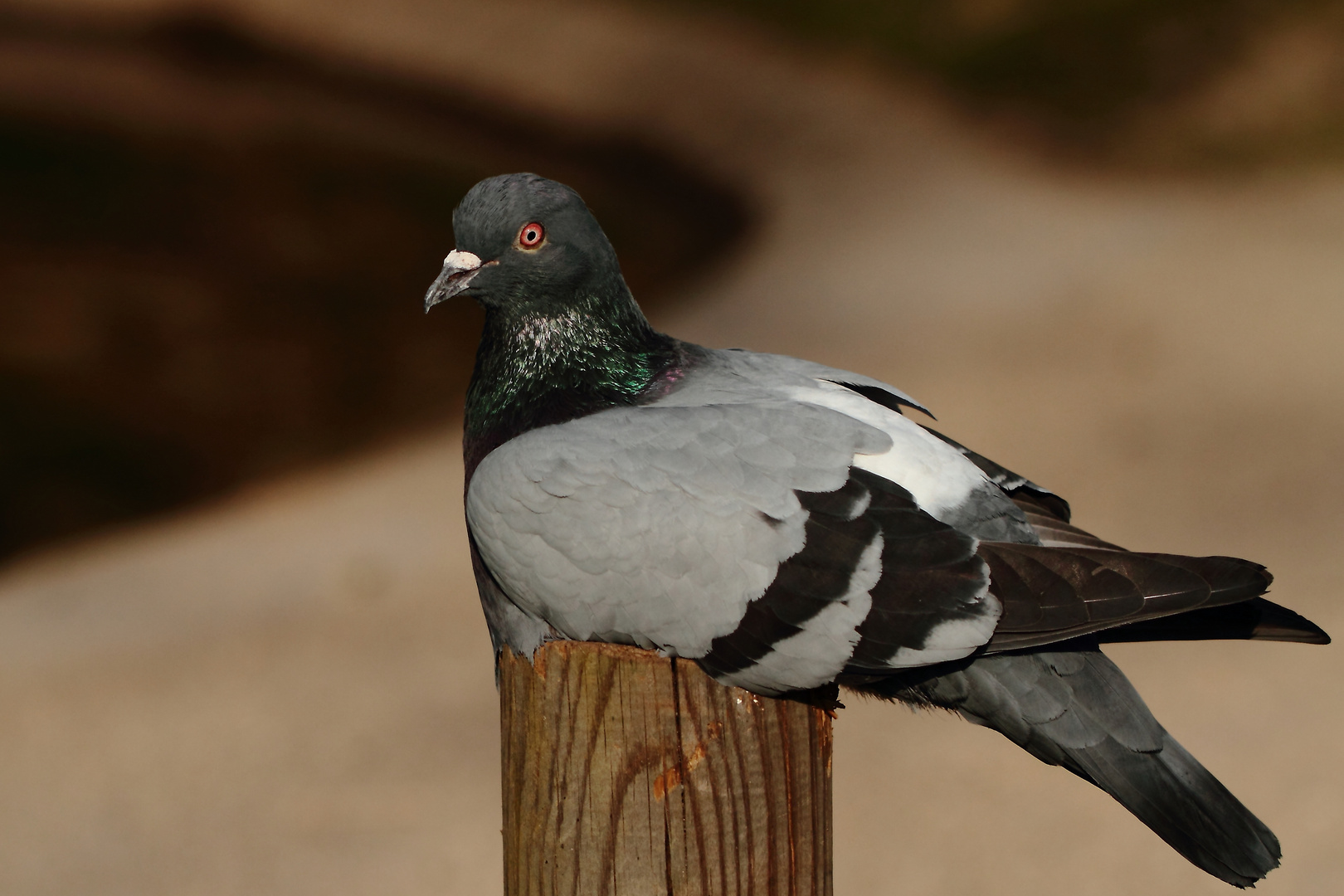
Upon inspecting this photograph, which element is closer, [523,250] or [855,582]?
[855,582]

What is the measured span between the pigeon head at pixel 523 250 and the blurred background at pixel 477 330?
2.99 m

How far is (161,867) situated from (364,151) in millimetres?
11751

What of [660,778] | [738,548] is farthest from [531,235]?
[660,778]

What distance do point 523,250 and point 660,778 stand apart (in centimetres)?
132

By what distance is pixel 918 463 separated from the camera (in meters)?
2.78

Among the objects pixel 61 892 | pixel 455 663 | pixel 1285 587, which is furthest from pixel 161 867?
pixel 1285 587

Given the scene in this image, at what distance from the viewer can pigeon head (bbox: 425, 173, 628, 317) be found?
313cm

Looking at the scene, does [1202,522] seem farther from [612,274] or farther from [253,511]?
[253,511]

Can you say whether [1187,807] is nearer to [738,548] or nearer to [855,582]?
[855,582]

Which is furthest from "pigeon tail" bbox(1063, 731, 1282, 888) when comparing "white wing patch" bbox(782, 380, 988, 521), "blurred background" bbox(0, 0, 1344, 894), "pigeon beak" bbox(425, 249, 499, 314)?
"blurred background" bbox(0, 0, 1344, 894)

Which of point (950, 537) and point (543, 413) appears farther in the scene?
point (543, 413)

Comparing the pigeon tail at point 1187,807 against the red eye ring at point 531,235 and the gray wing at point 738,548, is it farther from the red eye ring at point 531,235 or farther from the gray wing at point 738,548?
the red eye ring at point 531,235

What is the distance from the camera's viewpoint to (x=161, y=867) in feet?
18.1

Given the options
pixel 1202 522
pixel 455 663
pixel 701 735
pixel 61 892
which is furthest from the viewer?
pixel 1202 522
